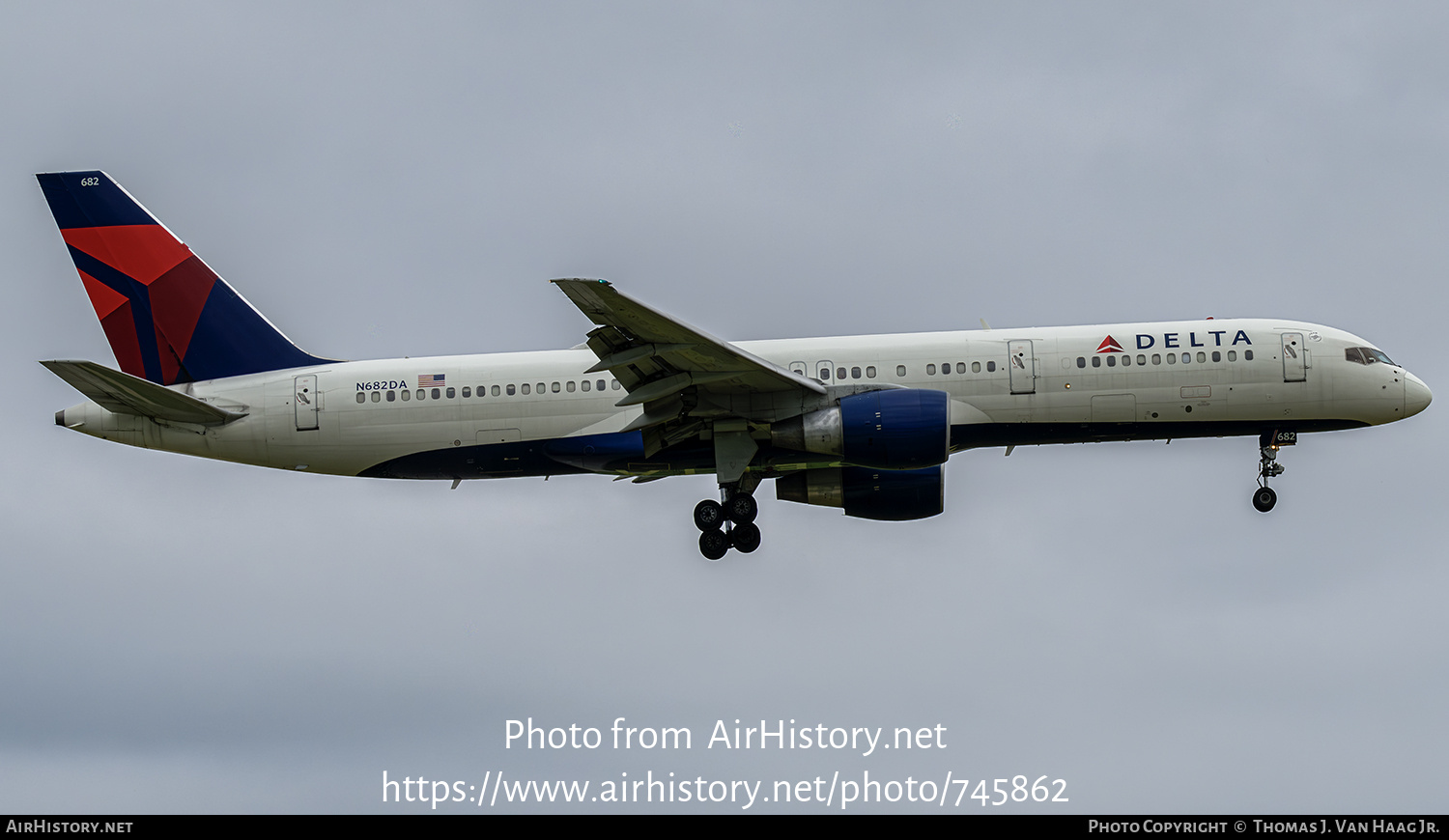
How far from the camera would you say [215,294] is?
37.7 m

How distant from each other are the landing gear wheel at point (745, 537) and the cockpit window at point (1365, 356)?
50.6 ft

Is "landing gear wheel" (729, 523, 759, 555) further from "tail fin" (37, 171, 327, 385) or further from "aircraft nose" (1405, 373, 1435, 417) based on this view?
"aircraft nose" (1405, 373, 1435, 417)

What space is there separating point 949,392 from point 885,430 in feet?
9.77

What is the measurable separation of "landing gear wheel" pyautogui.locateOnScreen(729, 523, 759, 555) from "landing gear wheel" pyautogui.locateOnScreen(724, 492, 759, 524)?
15cm

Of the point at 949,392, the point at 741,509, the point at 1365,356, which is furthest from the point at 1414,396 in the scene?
the point at 741,509

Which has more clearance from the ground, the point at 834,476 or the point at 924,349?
the point at 924,349

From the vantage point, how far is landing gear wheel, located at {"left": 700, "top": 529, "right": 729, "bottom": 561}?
35844 millimetres

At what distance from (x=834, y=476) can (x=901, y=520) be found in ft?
7.43

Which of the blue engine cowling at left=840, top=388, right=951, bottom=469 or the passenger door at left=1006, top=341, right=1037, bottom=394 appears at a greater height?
the passenger door at left=1006, top=341, right=1037, bottom=394

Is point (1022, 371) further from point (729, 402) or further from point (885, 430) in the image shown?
point (729, 402)

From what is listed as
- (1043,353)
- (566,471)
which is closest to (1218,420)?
(1043,353)

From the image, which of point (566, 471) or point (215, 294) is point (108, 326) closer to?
point (215, 294)

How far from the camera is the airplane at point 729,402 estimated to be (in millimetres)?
35062

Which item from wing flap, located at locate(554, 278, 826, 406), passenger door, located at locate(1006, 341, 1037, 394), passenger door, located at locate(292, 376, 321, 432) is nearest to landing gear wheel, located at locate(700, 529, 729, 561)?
wing flap, located at locate(554, 278, 826, 406)
